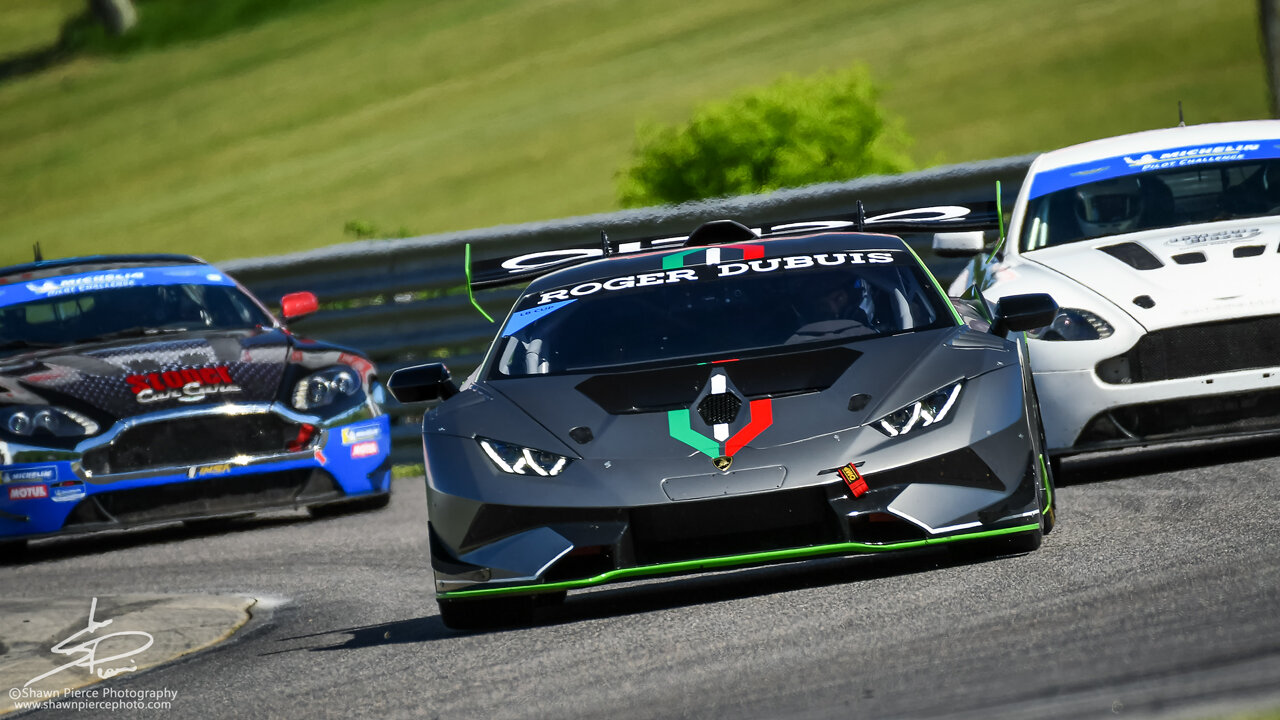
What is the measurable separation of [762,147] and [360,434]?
26032 millimetres

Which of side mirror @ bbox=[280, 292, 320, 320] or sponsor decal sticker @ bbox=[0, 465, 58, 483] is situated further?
side mirror @ bbox=[280, 292, 320, 320]

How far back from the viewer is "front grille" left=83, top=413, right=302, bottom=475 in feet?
32.1

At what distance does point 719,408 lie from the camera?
5980mm

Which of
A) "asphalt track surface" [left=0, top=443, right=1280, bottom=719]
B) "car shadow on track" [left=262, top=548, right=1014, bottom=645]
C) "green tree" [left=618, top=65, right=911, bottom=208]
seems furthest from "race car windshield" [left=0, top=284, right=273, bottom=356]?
"green tree" [left=618, top=65, right=911, bottom=208]

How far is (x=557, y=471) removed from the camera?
5992 millimetres

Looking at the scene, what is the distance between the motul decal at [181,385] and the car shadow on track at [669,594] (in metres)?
3.39

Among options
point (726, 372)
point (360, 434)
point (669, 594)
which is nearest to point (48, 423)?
point (360, 434)

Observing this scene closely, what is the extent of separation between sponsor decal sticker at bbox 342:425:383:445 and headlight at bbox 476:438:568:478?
4.19m

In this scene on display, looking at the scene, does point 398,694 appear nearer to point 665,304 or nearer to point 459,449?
point 459,449

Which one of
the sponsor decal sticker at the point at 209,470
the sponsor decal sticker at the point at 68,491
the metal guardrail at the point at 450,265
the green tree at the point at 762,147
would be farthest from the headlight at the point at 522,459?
the green tree at the point at 762,147

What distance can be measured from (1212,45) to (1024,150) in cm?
778

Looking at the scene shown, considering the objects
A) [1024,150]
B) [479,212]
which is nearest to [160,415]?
[1024,150]

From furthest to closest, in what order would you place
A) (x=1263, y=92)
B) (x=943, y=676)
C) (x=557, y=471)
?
(x=1263, y=92)
(x=557, y=471)
(x=943, y=676)

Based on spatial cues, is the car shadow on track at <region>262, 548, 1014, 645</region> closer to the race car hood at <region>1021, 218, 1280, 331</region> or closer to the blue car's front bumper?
the race car hood at <region>1021, 218, 1280, 331</region>
